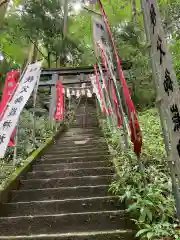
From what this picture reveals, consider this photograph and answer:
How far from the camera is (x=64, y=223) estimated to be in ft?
14.6

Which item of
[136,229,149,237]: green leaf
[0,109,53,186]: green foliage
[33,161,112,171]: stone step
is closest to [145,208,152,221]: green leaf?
[136,229,149,237]: green leaf

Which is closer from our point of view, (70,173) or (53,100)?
(70,173)

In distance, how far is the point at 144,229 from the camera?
3482mm

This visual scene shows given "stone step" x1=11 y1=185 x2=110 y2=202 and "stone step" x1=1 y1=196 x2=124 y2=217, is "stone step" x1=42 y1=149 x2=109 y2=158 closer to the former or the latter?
"stone step" x1=11 y1=185 x2=110 y2=202

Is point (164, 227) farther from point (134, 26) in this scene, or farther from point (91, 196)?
point (134, 26)

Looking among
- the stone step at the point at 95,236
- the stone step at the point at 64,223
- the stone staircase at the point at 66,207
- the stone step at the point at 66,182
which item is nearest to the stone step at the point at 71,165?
the stone staircase at the point at 66,207

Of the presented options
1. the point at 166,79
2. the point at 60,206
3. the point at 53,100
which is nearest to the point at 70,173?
the point at 60,206

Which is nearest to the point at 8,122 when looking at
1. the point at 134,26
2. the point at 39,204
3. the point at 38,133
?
the point at 39,204

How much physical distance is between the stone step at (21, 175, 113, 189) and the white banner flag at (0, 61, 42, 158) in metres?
1.33

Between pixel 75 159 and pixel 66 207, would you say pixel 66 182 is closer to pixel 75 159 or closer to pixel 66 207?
pixel 66 207

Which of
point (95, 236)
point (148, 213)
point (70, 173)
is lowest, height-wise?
point (95, 236)

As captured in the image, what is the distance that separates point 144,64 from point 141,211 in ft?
41.0

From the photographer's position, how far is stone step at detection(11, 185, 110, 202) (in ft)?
17.7

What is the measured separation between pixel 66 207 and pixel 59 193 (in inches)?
23.4
